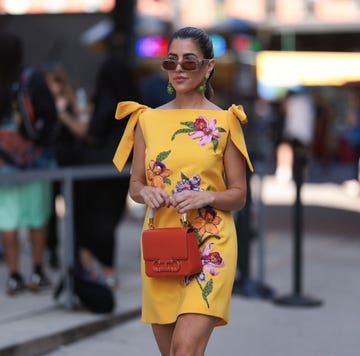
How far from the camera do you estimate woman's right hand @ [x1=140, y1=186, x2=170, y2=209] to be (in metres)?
4.15

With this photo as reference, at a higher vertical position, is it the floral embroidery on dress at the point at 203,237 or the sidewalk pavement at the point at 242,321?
the floral embroidery on dress at the point at 203,237

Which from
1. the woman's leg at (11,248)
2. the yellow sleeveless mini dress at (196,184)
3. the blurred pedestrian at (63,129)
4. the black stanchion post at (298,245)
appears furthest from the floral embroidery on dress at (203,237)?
the blurred pedestrian at (63,129)

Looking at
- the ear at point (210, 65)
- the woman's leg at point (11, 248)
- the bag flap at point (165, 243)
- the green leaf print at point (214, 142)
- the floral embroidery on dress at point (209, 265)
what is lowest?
the woman's leg at point (11, 248)

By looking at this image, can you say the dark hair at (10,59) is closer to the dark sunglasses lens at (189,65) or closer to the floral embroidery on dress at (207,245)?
the dark sunglasses lens at (189,65)

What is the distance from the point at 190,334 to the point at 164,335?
10.7 inches

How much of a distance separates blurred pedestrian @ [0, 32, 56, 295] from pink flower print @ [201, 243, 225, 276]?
12.2 feet

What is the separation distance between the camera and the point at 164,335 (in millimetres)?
4363

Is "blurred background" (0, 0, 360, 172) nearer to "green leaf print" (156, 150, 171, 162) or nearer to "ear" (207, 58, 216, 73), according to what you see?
"ear" (207, 58, 216, 73)

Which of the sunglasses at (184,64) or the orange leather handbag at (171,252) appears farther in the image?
the sunglasses at (184,64)

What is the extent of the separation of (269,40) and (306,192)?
612 inches

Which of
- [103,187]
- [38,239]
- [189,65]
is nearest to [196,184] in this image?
[189,65]

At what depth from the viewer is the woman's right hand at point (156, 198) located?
4152 mm

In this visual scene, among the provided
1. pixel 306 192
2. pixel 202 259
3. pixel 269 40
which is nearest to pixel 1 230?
pixel 202 259

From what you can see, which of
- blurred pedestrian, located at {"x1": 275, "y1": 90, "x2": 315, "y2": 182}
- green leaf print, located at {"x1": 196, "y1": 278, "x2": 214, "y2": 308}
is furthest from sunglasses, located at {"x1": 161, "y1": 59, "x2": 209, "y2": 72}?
blurred pedestrian, located at {"x1": 275, "y1": 90, "x2": 315, "y2": 182}
